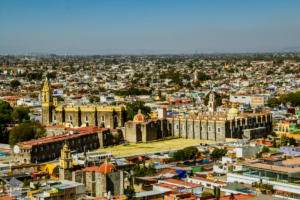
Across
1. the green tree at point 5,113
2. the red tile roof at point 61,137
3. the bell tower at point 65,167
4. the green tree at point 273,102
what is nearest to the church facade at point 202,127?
the red tile roof at point 61,137

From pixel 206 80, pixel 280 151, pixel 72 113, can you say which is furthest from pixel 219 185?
pixel 206 80

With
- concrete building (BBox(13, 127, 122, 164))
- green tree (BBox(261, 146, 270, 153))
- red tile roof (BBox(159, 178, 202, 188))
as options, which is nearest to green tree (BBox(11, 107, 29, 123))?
concrete building (BBox(13, 127, 122, 164))

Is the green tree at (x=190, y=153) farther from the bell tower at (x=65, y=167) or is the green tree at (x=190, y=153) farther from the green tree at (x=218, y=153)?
the bell tower at (x=65, y=167)

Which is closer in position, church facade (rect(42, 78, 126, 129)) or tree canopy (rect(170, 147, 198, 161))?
tree canopy (rect(170, 147, 198, 161))

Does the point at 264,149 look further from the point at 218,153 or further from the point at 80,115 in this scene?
the point at 80,115

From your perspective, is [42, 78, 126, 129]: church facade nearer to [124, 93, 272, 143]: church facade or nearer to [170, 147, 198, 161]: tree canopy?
[124, 93, 272, 143]: church facade
